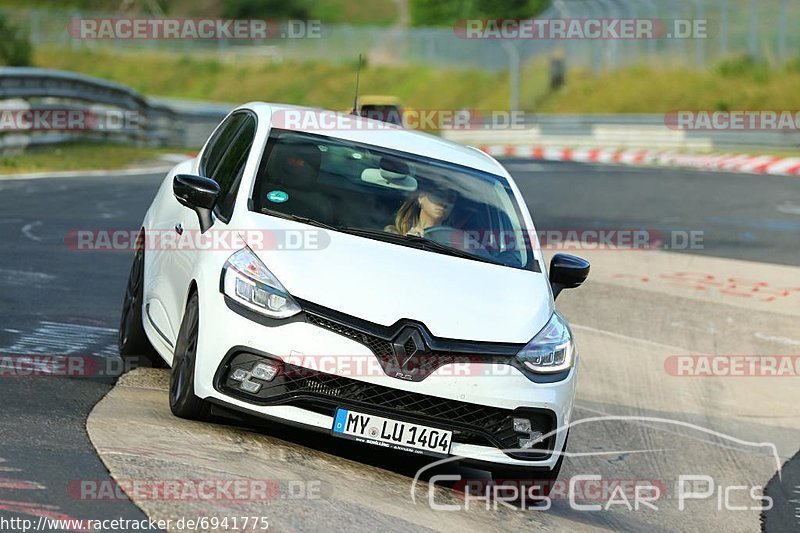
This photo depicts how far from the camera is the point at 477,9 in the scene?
347 ft

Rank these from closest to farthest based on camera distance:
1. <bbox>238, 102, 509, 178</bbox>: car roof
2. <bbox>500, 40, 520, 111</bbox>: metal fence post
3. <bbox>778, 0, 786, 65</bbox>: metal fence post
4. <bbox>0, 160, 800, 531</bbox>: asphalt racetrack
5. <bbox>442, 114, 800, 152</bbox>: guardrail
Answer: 1. <bbox>0, 160, 800, 531</bbox>: asphalt racetrack
2. <bbox>238, 102, 509, 178</bbox>: car roof
3. <bbox>442, 114, 800, 152</bbox>: guardrail
4. <bbox>778, 0, 786, 65</bbox>: metal fence post
5. <bbox>500, 40, 520, 111</bbox>: metal fence post

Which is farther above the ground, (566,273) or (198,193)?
(198,193)

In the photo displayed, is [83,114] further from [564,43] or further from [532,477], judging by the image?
[564,43]

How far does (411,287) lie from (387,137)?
1.80 metres

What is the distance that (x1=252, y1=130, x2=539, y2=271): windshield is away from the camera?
25.0 feet

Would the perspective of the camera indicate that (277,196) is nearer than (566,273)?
Yes

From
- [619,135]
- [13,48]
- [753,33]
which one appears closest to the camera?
[13,48]

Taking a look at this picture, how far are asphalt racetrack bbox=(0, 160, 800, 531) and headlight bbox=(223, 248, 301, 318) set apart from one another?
26.4 inches

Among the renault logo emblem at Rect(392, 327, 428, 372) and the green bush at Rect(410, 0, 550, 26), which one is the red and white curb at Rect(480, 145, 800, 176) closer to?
the renault logo emblem at Rect(392, 327, 428, 372)

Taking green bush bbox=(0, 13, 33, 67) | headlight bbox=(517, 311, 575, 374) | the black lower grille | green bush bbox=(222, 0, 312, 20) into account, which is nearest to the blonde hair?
headlight bbox=(517, 311, 575, 374)

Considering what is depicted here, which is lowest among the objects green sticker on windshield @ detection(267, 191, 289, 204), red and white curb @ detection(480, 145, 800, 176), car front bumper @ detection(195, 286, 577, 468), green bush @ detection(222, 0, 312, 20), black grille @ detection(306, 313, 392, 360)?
red and white curb @ detection(480, 145, 800, 176)

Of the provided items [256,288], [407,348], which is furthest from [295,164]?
[407,348]

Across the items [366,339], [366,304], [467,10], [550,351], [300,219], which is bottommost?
[550,351]

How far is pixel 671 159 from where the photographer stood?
38.3 meters
